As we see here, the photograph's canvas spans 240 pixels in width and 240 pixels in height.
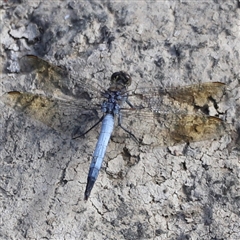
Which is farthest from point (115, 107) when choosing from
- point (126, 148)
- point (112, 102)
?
point (126, 148)

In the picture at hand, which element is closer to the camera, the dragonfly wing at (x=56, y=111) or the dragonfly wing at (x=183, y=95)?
the dragonfly wing at (x=183, y=95)

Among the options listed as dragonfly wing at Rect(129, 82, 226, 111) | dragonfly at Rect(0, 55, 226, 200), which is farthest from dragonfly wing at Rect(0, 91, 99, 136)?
dragonfly wing at Rect(129, 82, 226, 111)

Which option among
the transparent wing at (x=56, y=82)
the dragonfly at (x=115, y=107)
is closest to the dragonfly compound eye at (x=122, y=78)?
the dragonfly at (x=115, y=107)

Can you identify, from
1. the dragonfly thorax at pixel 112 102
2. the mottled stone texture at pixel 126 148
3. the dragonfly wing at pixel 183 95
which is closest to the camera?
the mottled stone texture at pixel 126 148

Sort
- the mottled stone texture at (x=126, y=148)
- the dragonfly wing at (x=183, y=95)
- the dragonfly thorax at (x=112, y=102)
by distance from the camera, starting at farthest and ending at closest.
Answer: the dragonfly thorax at (x=112, y=102)
the dragonfly wing at (x=183, y=95)
the mottled stone texture at (x=126, y=148)

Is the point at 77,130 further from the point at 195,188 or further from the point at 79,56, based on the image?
the point at 195,188

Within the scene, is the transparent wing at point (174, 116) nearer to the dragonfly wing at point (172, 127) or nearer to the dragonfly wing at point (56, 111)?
the dragonfly wing at point (172, 127)

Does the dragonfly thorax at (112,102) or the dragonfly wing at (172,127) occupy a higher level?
the dragonfly thorax at (112,102)

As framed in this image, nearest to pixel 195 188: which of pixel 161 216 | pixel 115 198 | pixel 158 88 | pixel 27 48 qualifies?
pixel 161 216

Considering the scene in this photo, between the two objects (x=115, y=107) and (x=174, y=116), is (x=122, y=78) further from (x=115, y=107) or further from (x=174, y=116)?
(x=174, y=116)
